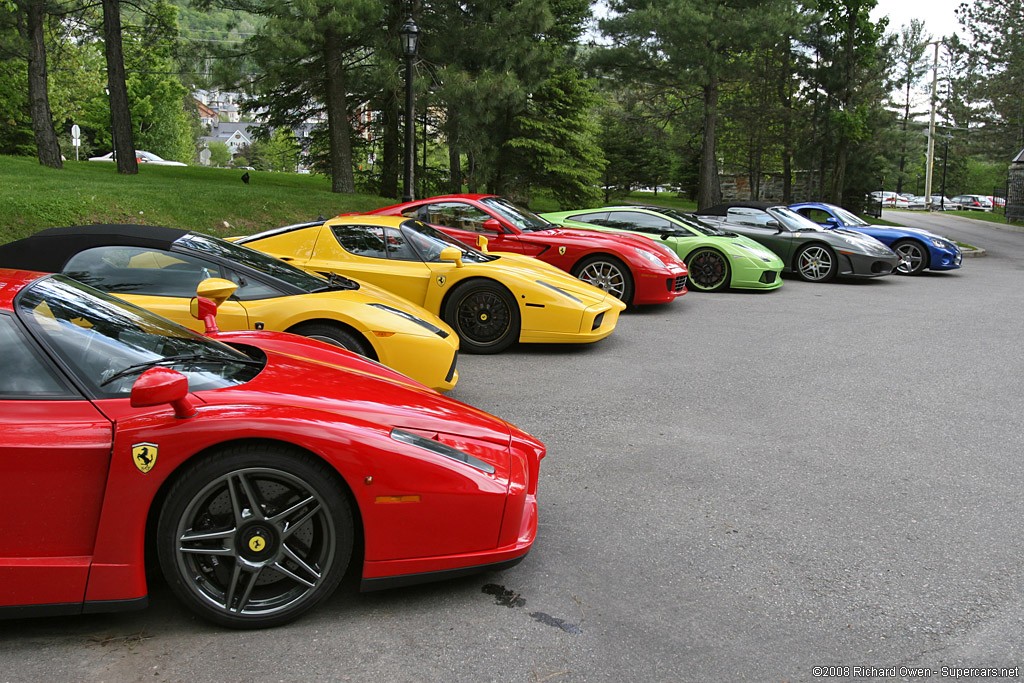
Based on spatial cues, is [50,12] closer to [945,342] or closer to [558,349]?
[558,349]

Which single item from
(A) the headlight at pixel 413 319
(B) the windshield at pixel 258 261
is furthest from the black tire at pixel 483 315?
(A) the headlight at pixel 413 319

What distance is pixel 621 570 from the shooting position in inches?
141

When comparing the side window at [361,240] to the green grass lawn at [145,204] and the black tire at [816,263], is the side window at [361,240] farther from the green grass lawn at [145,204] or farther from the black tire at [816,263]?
the black tire at [816,263]

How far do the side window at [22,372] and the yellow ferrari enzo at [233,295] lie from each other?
2416mm

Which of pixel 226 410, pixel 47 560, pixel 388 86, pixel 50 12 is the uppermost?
pixel 50 12

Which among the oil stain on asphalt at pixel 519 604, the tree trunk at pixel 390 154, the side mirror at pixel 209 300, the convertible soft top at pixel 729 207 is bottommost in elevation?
the oil stain on asphalt at pixel 519 604

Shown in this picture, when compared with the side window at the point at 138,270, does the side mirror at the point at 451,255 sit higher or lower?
higher

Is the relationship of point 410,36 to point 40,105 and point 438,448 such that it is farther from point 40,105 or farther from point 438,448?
point 438,448

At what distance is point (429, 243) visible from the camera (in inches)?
321

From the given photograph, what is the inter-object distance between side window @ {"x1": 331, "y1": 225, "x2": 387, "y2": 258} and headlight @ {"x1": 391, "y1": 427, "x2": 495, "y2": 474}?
500 cm

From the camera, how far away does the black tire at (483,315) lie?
7.99 metres

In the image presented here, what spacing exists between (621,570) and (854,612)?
0.92 m

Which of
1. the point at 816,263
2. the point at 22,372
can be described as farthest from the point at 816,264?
the point at 22,372

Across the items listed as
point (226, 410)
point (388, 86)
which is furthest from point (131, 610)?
point (388, 86)
